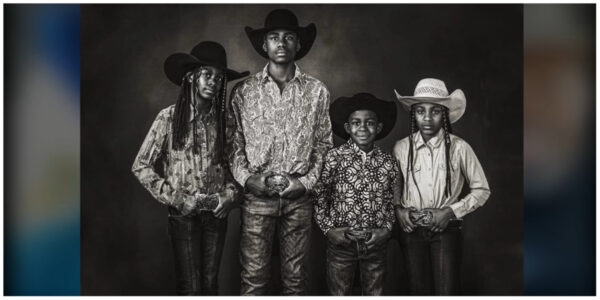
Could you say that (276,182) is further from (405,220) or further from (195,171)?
(405,220)

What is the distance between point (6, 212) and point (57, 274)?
1.77 ft

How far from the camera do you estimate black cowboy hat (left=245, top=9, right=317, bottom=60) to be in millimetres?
3836

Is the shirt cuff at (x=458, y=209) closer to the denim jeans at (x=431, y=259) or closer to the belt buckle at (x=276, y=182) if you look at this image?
the denim jeans at (x=431, y=259)

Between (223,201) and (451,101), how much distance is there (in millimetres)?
1654

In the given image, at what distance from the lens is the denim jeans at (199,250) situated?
380 cm

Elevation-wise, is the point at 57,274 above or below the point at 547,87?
below

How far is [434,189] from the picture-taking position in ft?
12.5

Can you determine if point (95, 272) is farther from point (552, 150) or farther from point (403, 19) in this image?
point (552, 150)

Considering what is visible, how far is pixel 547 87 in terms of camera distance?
3973 millimetres

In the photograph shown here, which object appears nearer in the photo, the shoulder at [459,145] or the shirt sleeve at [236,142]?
the shirt sleeve at [236,142]

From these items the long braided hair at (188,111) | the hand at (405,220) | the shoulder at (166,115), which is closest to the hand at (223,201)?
the long braided hair at (188,111)

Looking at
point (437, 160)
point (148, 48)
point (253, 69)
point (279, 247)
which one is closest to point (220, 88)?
point (253, 69)

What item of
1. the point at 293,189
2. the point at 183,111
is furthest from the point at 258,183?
the point at 183,111

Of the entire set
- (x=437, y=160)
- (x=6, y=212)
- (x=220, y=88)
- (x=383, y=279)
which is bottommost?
(x=383, y=279)
